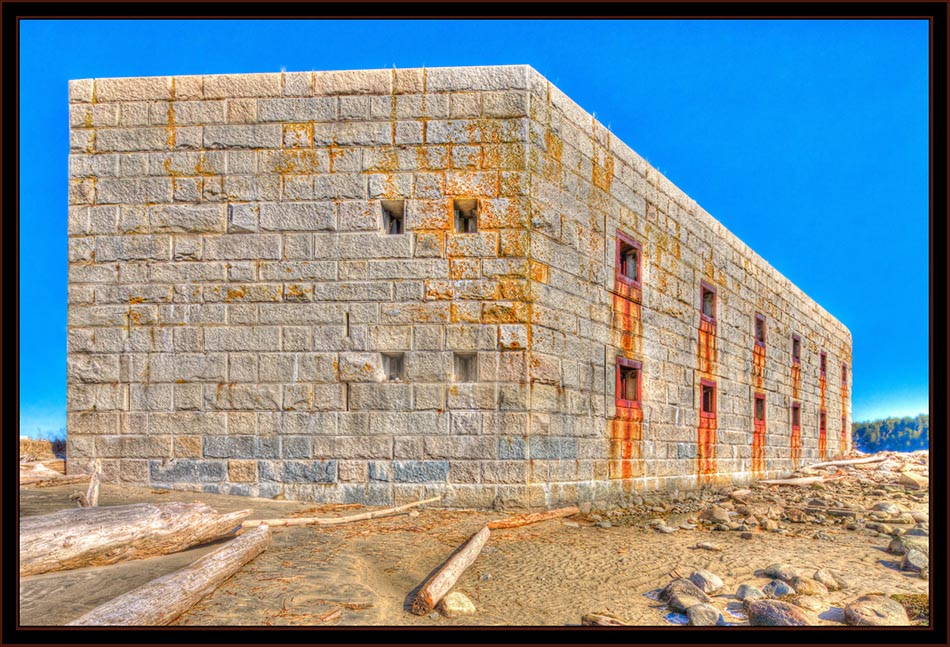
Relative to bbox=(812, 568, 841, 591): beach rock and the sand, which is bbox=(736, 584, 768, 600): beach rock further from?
bbox=(812, 568, 841, 591): beach rock

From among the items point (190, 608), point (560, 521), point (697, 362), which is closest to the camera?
point (190, 608)

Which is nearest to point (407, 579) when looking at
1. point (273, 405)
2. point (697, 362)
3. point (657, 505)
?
point (273, 405)

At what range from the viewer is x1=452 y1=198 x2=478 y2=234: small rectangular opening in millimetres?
9188

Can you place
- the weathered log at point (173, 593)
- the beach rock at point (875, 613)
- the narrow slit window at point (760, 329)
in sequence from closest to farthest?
the weathered log at point (173, 593) < the beach rock at point (875, 613) < the narrow slit window at point (760, 329)

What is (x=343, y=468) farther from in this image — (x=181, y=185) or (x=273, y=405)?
(x=181, y=185)

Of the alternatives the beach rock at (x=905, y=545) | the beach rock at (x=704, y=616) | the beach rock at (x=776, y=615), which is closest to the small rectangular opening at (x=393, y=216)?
the beach rock at (x=704, y=616)

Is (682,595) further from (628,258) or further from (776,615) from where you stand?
(628,258)

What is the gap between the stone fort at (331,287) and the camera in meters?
8.95

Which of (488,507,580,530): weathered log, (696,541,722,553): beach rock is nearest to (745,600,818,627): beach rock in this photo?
(696,541,722,553): beach rock

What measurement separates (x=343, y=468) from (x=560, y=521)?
3.04m

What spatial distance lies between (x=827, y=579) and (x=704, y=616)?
1.97 metres

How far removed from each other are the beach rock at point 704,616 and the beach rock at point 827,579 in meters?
1.70

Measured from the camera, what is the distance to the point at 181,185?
31.1ft

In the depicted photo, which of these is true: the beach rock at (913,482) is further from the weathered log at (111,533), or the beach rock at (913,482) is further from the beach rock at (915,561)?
the weathered log at (111,533)
